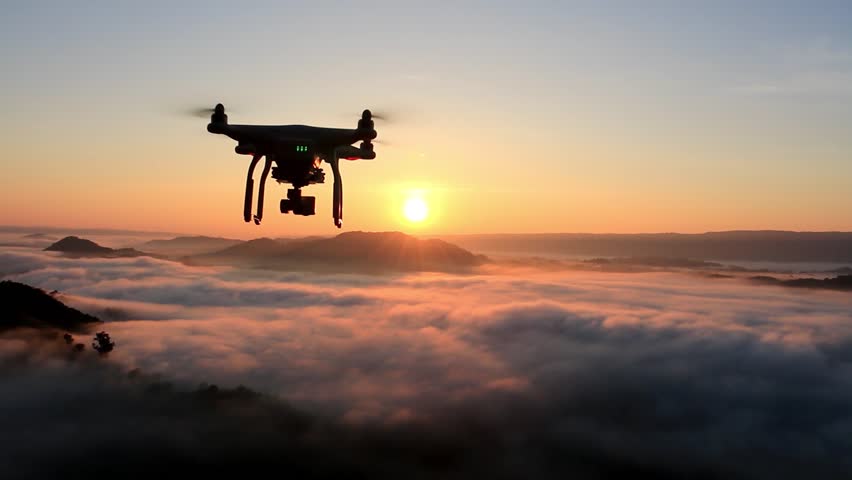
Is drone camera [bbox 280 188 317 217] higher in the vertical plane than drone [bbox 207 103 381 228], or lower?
lower

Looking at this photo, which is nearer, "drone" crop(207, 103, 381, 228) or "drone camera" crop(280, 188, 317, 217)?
"drone" crop(207, 103, 381, 228)

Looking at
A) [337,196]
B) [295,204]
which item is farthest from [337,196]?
[295,204]

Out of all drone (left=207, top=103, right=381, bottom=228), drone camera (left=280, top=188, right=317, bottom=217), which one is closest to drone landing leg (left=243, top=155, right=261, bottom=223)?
drone (left=207, top=103, right=381, bottom=228)

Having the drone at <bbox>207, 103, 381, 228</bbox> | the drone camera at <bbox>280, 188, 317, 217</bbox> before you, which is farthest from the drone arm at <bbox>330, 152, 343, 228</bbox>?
the drone camera at <bbox>280, 188, 317, 217</bbox>

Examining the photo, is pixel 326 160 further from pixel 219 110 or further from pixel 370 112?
pixel 219 110

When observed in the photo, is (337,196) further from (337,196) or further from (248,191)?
(248,191)

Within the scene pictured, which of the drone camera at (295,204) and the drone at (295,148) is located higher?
the drone at (295,148)

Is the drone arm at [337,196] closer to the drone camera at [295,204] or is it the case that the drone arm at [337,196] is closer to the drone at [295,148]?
the drone at [295,148]

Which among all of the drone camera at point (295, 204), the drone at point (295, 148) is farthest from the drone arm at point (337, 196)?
the drone camera at point (295, 204)

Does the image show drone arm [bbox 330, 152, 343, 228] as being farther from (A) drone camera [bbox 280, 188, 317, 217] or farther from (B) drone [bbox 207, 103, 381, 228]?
(A) drone camera [bbox 280, 188, 317, 217]
